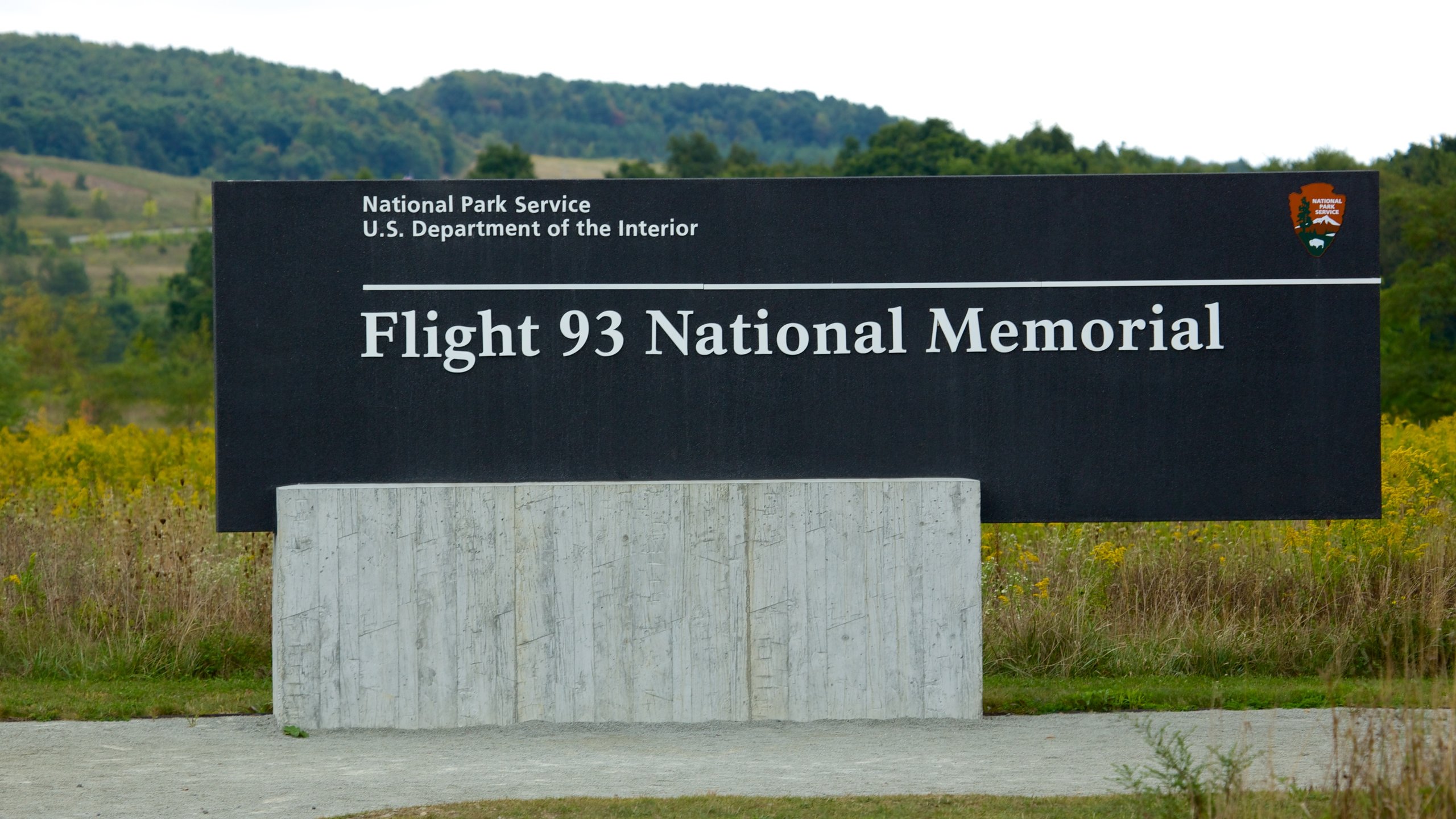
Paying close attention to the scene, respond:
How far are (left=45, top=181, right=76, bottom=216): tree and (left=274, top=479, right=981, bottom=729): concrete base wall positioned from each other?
136 metres


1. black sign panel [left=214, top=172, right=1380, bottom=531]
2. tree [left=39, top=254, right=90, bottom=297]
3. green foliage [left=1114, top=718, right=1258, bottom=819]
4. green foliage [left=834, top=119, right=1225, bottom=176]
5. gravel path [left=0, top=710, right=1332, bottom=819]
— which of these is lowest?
gravel path [left=0, top=710, right=1332, bottom=819]

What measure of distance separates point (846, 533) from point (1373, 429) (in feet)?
10.9

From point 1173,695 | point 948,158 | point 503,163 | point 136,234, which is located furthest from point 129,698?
point 136,234

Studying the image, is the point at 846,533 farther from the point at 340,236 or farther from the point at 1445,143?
the point at 1445,143

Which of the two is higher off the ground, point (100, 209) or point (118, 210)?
point (118, 210)

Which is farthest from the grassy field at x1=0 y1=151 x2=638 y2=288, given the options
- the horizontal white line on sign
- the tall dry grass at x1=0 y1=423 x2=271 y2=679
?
the horizontal white line on sign

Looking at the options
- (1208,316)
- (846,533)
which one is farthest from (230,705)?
(1208,316)

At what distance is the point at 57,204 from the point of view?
131m

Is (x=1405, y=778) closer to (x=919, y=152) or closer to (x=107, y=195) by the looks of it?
(x=919, y=152)

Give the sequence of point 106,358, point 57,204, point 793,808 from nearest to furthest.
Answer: point 793,808 < point 106,358 < point 57,204

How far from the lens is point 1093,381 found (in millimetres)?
8734

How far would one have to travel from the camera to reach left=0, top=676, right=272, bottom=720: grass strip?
8.45 meters

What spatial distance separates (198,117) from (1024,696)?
169m

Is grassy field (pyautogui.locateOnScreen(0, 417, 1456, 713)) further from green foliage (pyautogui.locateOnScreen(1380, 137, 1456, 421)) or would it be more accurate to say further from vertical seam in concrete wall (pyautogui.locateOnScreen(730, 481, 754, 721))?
green foliage (pyautogui.locateOnScreen(1380, 137, 1456, 421))
